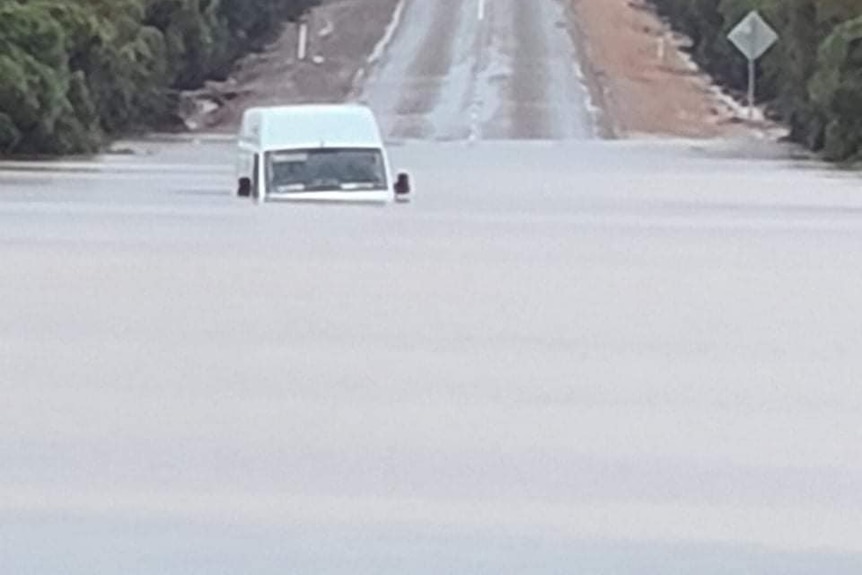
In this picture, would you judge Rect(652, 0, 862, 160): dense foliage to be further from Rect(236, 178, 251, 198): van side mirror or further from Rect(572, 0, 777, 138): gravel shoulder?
Rect(236, 178, 251, 198): van side mirror

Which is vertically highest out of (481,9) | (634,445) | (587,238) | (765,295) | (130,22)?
(634,445)

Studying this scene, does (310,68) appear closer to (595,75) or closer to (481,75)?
(481,75)

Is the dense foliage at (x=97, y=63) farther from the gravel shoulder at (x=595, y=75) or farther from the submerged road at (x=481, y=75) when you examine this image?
the submerged road at (x=481, y=75)

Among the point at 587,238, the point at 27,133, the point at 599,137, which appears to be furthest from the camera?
the point at 599,137

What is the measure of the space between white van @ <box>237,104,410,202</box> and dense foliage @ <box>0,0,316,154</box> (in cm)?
1001

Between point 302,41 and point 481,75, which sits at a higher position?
point 481,75

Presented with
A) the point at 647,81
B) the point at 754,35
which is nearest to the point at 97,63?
the point at 754,35

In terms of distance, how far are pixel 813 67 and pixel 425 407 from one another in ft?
92.7

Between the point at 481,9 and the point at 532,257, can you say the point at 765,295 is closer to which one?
the point at 532,257

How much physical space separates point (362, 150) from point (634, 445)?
1093 centimetres

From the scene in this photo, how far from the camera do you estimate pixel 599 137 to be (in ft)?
125

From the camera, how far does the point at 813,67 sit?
3294 cm

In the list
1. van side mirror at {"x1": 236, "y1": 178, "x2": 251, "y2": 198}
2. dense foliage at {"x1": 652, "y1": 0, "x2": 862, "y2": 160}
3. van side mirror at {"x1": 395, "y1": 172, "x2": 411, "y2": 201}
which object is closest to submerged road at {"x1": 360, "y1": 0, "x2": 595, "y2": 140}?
dense foliage at {"x1": 652, "y1": 0, "x2": 862, "y2": 160}

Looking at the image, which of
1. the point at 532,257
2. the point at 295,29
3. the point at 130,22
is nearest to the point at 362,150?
the point at 532,257
